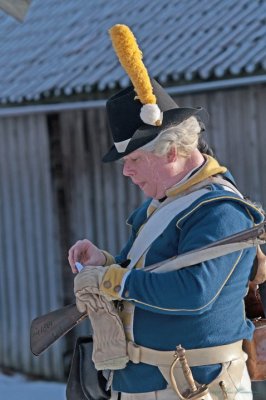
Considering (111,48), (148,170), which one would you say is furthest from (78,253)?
(111,48)

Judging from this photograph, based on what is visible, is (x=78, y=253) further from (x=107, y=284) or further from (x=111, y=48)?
(x=111, y=48)

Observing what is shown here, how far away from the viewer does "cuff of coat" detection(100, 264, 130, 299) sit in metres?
2.93

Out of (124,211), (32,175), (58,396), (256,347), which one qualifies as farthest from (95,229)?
(256,347)

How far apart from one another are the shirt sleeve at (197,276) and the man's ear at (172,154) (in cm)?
19

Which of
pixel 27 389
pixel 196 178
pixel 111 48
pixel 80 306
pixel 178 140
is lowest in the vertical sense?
pixel 27 389

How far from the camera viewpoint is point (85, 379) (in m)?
3.29

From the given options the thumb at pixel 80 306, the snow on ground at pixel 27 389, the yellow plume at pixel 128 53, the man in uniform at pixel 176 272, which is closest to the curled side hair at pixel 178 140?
the man in uniform at pixel 176 272

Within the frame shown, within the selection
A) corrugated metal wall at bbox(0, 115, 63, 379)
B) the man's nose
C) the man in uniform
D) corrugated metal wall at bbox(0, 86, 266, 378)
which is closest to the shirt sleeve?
the man in uniform

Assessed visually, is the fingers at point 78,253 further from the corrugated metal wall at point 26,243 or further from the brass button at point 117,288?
the corrugated metal wall at point 26,243

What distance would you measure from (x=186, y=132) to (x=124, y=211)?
356 centimetres

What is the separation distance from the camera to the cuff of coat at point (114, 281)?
293 cm

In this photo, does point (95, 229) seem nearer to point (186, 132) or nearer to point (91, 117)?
point (91, 117)

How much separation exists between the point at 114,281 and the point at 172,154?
0.43m

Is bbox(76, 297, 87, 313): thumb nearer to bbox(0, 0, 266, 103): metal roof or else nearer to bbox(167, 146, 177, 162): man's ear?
bbox(167, 146, 177, 162): man's ear
